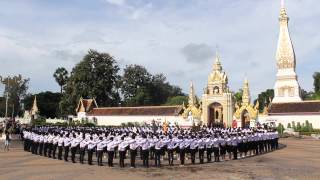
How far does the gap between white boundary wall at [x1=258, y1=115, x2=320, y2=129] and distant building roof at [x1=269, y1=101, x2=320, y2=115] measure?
0.44m

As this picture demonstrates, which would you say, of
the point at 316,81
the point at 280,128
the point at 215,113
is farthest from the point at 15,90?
the point at 316,81

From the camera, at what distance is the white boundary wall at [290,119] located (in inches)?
1825

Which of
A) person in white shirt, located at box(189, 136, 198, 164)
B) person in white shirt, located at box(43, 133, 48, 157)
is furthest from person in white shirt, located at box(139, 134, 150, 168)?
person in white shirt, located at box(43, 133, 48, 157)

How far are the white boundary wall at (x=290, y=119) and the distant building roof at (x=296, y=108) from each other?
441 millimetres

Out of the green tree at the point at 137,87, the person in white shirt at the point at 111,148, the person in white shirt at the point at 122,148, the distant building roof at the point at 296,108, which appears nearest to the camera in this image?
the person in white shirt at the point at 122,148

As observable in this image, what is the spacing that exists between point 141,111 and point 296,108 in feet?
64.1

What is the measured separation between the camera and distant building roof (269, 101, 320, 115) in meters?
47.0

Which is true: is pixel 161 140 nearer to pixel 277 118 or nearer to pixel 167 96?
pixel 277 118

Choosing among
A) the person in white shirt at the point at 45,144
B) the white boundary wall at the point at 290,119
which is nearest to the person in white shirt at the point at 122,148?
the person in white shirt at the point at 45,144

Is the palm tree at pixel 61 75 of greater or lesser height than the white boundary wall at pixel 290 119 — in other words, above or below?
above

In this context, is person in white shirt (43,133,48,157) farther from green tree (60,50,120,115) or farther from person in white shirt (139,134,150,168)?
green tree (60,50,120,115)

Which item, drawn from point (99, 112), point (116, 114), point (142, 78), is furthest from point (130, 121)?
point (142, 78)

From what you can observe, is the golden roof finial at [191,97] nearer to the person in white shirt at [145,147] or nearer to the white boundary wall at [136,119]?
the white boundary wall at [136,119]

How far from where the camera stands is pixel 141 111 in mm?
56094
